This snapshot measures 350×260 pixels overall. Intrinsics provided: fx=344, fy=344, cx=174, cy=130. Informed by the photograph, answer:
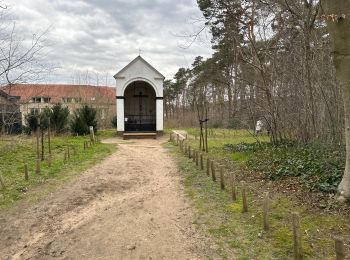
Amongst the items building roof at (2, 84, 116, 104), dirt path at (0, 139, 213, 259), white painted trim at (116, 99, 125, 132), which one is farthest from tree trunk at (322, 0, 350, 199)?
building roof at (2, 84, 116, 104)

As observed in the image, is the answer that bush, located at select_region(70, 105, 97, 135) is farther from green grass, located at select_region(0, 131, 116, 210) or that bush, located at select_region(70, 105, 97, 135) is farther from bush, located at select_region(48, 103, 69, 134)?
green grass, located at select_region(0, 131, 116, 210)

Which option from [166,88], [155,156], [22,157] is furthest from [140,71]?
[166,88]

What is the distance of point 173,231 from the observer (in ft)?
19.5

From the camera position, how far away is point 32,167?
11336 millimetres

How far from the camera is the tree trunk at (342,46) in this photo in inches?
234

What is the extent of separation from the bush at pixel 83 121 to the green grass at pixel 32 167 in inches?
260

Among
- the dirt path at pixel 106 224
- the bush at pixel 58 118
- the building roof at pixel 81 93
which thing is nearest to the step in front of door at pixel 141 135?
the bush at pixel 58 118

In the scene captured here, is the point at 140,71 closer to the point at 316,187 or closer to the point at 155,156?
the point at 155,156

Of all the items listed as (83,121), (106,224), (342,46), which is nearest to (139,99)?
(83,121)

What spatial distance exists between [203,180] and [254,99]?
22.3ft

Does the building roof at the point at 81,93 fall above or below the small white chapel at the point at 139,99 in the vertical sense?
above

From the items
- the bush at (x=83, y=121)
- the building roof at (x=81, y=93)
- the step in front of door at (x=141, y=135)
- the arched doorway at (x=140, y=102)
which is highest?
the building roof at (x=81, y=93)

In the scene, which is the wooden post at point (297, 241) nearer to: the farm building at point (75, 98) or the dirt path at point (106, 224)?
the dirt path at point (106, 224)

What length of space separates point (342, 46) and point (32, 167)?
967 centimetres
